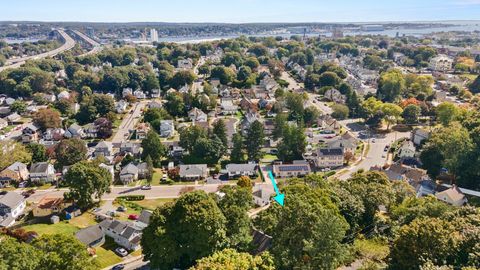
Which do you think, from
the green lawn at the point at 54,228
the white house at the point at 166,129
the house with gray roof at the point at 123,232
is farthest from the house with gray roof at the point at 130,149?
the house with gray roof at the point at 123,232

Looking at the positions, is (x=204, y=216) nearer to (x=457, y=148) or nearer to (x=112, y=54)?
(x=457, y=148)

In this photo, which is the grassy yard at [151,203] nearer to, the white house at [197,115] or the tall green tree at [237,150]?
the tall green tree at [237,150]

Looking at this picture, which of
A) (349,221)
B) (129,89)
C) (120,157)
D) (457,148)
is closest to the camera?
(349,221)

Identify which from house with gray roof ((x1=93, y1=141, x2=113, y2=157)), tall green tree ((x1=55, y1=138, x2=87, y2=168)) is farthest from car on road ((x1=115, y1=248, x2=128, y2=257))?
house with gray roof ((x1=93, y1=141, x2=113, y2=157))

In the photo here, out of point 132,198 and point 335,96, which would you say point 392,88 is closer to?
point 335,96

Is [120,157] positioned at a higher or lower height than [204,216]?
lower

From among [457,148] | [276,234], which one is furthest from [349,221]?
[457,148]
